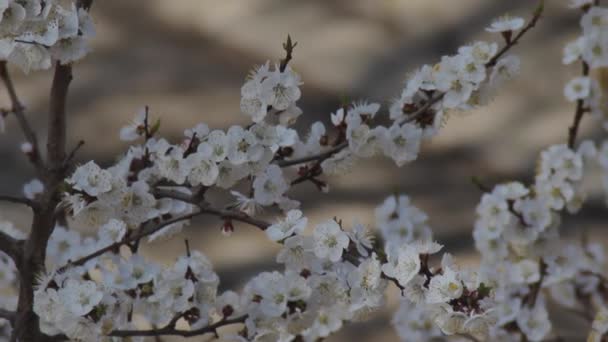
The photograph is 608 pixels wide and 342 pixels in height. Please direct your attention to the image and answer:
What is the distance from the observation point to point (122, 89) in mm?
1906

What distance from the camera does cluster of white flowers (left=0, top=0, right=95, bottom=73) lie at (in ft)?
2.45

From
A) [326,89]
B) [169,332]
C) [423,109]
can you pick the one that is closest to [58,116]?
[169,332]

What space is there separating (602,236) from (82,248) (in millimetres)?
1309

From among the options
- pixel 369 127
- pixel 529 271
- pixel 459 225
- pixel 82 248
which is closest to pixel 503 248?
pixel 529 271

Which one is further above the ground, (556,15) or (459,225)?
(556,15)

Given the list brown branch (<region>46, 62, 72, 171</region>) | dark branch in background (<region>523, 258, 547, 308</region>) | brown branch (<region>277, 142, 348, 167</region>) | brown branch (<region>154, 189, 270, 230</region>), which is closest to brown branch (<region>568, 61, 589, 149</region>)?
dark branch in background (<region>523, 258, 547, 308</region>)

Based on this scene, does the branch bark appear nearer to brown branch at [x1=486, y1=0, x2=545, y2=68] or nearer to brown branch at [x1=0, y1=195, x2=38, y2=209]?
brown branch at [x1=0, y1=195, x2=38, y2=209]

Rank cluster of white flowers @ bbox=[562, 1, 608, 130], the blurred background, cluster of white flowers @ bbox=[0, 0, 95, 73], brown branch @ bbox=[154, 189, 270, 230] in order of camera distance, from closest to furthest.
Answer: cluster of white flowers @ bbox=[0, 0, 95, 73] < brown branch @ bbox=[154, 189, 270, 230] < cluster of white flowers @ bbox=[562, 1, 608, 130] < the blurred background

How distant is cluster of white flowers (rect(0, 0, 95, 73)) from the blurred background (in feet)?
3.55

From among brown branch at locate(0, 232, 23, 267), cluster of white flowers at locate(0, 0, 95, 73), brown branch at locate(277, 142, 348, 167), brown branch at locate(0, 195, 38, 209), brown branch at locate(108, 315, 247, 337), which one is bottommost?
brown branch at locate(108, 315, 247, 337)

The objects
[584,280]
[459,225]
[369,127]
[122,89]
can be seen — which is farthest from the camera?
[459,225]

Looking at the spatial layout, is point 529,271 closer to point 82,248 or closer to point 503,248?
point 503,248

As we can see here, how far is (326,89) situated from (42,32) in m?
1.24

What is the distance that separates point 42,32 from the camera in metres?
0.77
